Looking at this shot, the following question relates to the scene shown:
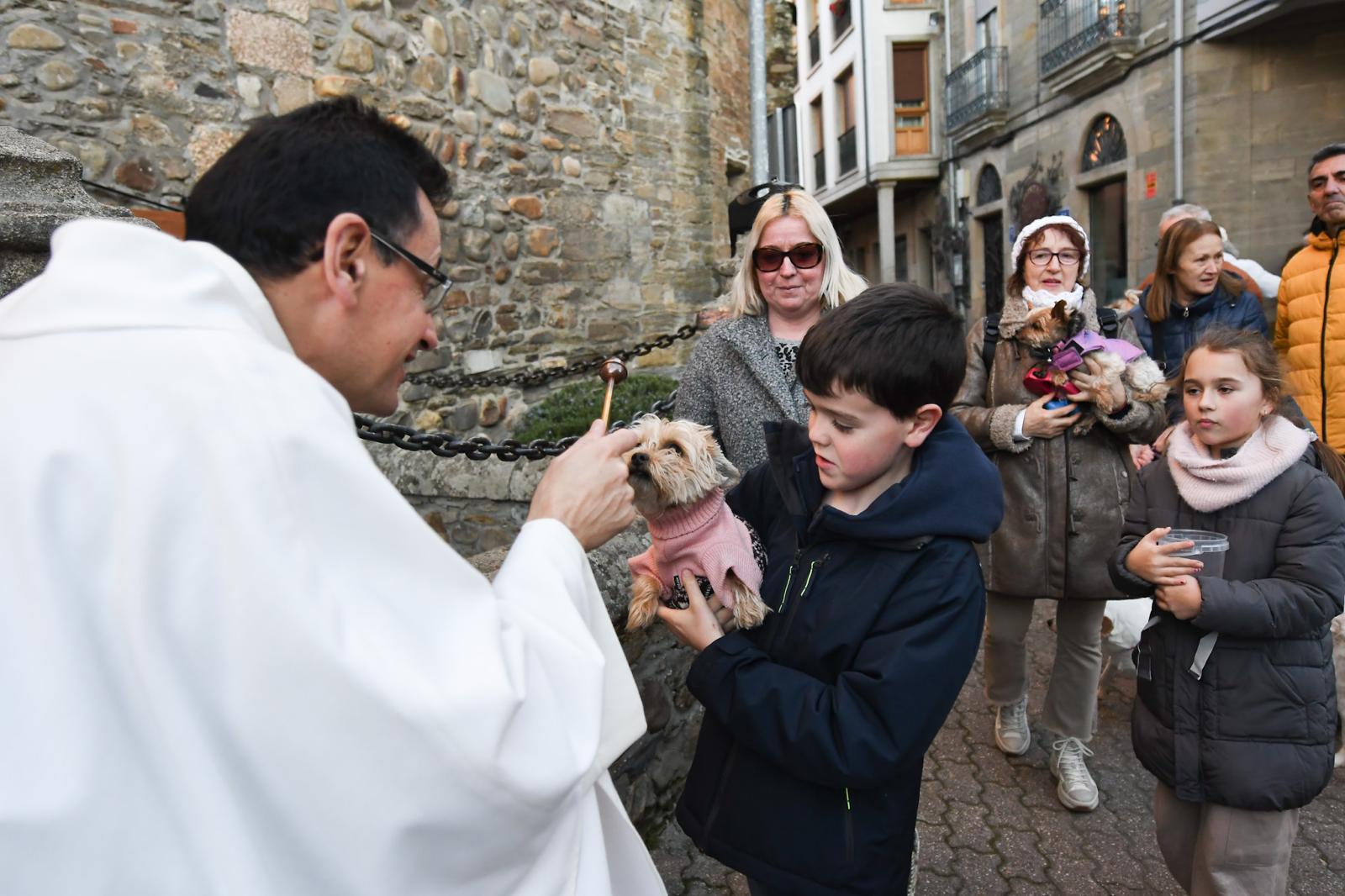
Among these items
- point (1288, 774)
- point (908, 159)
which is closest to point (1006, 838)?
point (1288, 774)

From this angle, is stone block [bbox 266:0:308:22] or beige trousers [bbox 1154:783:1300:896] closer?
beige trousers [bbox 1154:783:1300:896]

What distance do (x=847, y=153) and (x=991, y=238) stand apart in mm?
7788

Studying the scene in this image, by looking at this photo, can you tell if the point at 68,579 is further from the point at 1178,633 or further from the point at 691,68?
the point at 691,68

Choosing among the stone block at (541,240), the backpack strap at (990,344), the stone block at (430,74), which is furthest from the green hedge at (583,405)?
the backpack strap at (990,344)

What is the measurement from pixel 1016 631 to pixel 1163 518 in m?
1.08

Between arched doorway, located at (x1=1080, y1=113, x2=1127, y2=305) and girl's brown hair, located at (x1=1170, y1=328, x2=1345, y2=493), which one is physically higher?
arched doorway, located at (x1=1080, y1=113, x2=1127, y2=305)

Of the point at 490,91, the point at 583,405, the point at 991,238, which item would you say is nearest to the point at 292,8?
the point at 490,91

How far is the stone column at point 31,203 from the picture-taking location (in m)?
1.78

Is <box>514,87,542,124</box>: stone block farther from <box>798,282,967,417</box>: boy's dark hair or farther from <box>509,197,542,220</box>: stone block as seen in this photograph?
<box>798,282,967,417</box>: boy's dark hair

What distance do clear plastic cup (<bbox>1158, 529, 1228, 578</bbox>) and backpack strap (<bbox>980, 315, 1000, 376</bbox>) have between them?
122 centimetres

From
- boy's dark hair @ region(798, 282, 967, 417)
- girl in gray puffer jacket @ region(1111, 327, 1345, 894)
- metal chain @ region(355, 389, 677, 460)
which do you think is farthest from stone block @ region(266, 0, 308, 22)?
→ girl in gray puffer jacket @ region(1111, 327, 1345, 894)

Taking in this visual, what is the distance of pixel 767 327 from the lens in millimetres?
2824

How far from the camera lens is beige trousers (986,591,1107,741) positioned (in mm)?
3195

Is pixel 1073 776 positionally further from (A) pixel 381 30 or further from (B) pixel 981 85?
(B) pixel 981 85
